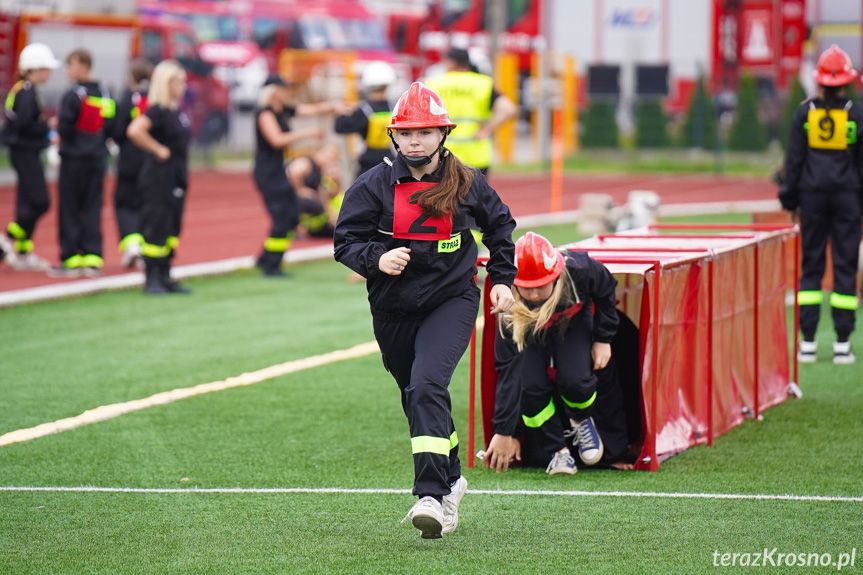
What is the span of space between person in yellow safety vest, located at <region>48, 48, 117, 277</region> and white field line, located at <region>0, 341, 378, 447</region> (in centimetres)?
496

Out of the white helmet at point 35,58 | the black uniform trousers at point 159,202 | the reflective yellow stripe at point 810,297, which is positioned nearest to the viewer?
the reflective yellow stripe at point 810,297

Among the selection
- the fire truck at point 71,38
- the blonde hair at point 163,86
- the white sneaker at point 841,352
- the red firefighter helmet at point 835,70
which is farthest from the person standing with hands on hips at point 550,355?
the fire truck at point 71,38

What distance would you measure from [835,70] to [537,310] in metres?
3.63

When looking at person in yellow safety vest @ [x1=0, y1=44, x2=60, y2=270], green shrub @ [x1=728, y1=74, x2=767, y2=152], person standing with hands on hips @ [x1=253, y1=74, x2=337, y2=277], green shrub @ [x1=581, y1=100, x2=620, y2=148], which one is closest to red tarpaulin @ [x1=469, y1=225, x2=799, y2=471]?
person standing with hands on hips @ [x1=253, y1=74, x2=337, y2=277]

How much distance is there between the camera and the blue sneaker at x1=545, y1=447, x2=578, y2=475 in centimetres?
639

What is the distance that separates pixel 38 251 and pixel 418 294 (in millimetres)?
12694

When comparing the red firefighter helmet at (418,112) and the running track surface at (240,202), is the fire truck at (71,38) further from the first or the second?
the red firefighter helmet at (418,112)

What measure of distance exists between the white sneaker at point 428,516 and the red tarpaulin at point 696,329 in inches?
56.2

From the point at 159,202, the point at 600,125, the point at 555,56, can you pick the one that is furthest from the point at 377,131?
the point at 555,56

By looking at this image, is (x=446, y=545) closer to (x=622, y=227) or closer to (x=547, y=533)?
(x=547, y=533)

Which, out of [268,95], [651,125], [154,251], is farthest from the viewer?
[651,125]

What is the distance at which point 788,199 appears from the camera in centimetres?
897

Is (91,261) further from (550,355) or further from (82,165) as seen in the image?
(550,355)

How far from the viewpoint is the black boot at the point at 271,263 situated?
14.1 metres
